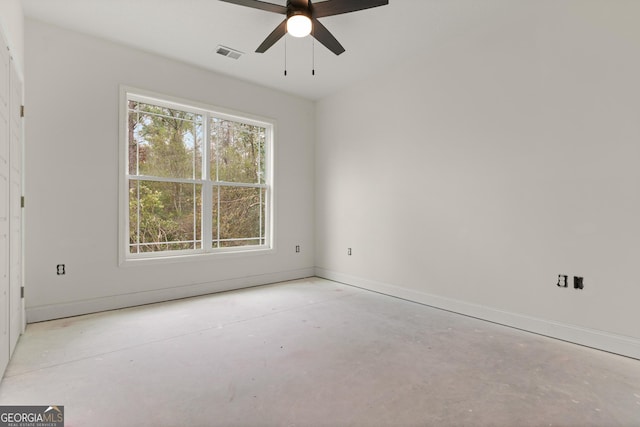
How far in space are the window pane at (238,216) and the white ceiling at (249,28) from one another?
1664mm

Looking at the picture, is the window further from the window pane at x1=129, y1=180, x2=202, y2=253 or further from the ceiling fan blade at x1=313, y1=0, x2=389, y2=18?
the ceiling fan blade at x1=313, y1=0, x2=389, y2=18

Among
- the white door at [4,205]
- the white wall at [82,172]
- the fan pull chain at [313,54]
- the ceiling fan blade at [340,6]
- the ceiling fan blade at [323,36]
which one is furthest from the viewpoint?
the fan pull chain at [313,54]

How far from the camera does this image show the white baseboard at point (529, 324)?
2.43 m

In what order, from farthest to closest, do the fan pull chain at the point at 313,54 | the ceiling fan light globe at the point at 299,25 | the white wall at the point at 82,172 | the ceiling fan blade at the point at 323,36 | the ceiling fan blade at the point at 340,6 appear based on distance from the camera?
the fan pull chain at the point at 313,54 < the white wall at the point at 82,172 < the ceiling fan blade at the point at 323,36 < the ceiling fan light globe at the point at 299,25 < the ceiling fan blade at the point at 340,6

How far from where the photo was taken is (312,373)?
82.3 inches

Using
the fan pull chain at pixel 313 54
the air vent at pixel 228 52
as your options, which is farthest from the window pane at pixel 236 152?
the fan pull chain at pixel 313 54

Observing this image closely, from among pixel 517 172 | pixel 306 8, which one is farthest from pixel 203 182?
pixel 517 172

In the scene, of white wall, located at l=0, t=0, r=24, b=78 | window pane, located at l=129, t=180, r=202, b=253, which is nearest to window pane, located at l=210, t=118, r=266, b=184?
window pane, located at l=129, t=180, r=202, b=253

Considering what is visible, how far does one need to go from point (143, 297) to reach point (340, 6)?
3589 mm

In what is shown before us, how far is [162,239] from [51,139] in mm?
1488

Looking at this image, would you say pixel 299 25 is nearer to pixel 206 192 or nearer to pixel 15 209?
pixel 206 192

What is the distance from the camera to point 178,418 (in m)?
1.63

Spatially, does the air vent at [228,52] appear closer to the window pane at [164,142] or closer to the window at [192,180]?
the window at [192,180]

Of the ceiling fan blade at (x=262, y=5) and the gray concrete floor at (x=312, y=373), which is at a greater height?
the ceiling fan blade at (x=262, y=5)
